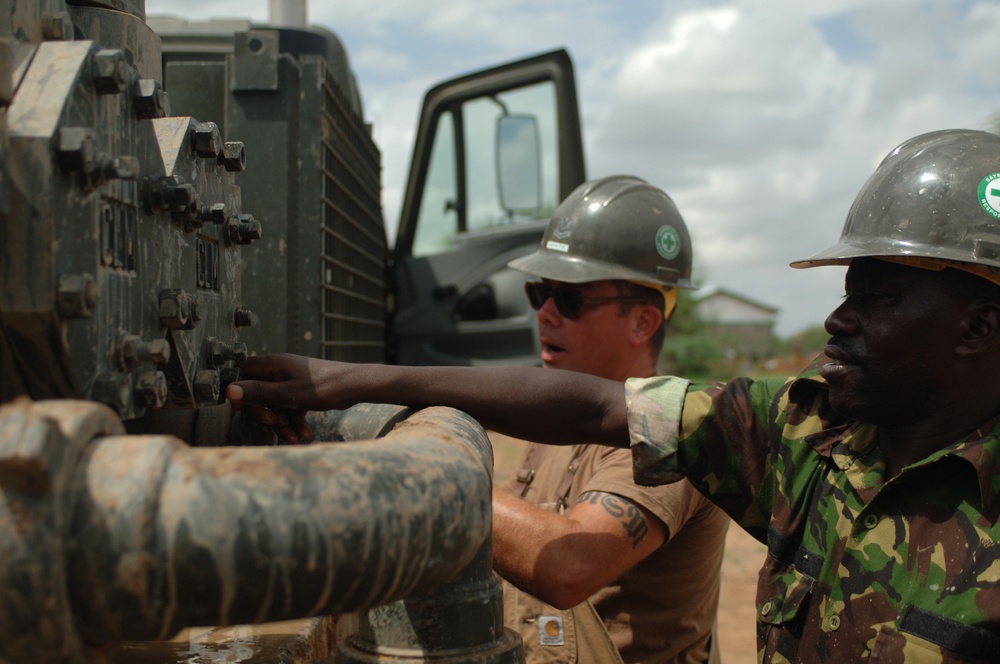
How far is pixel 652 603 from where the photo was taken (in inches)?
94.0

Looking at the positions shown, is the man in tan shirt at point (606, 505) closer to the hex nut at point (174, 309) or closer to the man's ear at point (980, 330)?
the man's ear at point (980, 330)

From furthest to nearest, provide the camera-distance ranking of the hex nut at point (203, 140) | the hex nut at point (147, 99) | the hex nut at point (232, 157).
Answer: the hex nut at point (232, 157) → the hex nut at point (203, 140) → the hex nut at point (147, 99)

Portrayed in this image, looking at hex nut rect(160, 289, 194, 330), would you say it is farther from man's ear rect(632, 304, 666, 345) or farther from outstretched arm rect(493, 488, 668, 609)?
man's ear rect(632, 304, 666, 345)

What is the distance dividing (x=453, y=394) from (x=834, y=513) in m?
0.72

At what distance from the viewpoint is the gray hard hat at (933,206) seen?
1753 millimetres

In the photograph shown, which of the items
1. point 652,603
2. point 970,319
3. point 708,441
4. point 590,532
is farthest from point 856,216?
point 652,603

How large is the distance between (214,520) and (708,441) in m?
1.29

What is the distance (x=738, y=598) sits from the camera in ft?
22.9

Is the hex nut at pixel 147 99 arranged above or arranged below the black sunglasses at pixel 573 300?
above

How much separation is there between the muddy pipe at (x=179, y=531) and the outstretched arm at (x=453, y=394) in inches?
25.0

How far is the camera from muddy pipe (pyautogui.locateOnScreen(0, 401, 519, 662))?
808 millimetres

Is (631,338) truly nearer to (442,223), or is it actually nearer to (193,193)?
(193,193)

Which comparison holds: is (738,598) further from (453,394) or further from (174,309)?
(174,309)

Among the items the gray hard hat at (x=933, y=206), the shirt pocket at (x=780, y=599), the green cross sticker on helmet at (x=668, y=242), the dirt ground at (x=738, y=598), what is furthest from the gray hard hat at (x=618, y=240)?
the dirt ground at (x=738, y=598)
